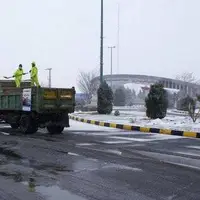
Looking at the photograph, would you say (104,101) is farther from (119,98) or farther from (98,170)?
(119,98)

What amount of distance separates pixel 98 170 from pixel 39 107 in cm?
743

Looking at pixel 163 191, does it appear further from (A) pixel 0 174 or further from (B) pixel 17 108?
(B) pixel 17 108

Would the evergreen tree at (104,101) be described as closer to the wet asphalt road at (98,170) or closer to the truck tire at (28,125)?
the truck tire at (28,125)

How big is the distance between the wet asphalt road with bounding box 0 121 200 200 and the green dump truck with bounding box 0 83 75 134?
2686 mm

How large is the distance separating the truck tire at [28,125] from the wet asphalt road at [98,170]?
9.62ft

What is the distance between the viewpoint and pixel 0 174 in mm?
7996

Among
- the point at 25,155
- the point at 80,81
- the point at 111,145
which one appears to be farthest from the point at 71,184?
the point at 80,81

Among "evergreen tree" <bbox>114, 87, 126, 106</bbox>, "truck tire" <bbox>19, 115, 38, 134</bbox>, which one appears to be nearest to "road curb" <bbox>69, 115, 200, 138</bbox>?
"truck tire" <bbox>19, 115, 38, 134</bbox>

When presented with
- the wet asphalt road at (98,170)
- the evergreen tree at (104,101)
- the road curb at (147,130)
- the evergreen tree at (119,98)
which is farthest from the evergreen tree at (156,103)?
the evergreen tree at (119,98)

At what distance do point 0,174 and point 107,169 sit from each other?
2.15 m

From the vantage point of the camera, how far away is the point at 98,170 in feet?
27.8

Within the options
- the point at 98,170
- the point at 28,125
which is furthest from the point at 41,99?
the point at 98,170

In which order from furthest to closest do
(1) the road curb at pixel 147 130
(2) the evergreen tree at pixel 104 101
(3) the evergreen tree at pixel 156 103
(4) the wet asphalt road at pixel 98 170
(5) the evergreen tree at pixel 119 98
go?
(5) the evergreen tree at pixel 119 98 → (2) the evergreen tree at pixel 104 101 → (3) the evergreen tree at pixel 156 103 → (1) the road curb at pixel 147 130 → (4) the wet asphalt road at pixel 98 170

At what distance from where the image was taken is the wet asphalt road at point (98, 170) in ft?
21.6
